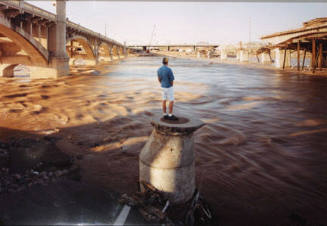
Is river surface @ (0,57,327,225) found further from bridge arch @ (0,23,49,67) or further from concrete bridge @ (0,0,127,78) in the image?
concrete bridge @ (0,0,127,78)

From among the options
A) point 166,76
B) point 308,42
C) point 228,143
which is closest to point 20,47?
point 166,76

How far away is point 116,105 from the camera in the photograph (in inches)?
558

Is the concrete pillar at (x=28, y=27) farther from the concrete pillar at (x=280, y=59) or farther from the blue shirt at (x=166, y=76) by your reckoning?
the concrete pillar at (x=280, y=59)

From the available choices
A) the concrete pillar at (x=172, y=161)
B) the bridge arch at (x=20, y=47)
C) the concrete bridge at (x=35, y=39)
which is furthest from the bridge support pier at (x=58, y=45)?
the concrete pillar at (x=172, y=161)

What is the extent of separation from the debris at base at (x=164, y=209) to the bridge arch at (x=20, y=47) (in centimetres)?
2043

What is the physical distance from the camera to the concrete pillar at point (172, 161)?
4160mm

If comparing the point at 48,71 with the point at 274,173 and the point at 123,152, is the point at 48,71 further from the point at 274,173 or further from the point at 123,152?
the point at 274,173

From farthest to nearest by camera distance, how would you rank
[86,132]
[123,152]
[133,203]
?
[86,132] < [123,152] < [133,203]

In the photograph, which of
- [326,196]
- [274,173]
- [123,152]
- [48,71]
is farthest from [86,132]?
[48,71]

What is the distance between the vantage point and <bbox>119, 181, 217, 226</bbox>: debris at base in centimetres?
386

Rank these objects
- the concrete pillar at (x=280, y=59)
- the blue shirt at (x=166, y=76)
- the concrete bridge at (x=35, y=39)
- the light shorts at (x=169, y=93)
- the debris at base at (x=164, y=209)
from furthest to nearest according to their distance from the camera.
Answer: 1. the concrete pillar at (x=280, y=59)
2. the concrete bridge at (x=35, y=39)
3. the light shorts at (x=169, y=93)
4. the blue shirt at (x=166, y=76)
5. the debris at base at (x=164, y=209)

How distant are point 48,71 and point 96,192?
2625 cm

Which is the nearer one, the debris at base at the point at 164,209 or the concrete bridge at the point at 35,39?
the debris at base at the point at 164,209

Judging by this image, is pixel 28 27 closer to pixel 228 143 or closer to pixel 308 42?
pixel 228 143
